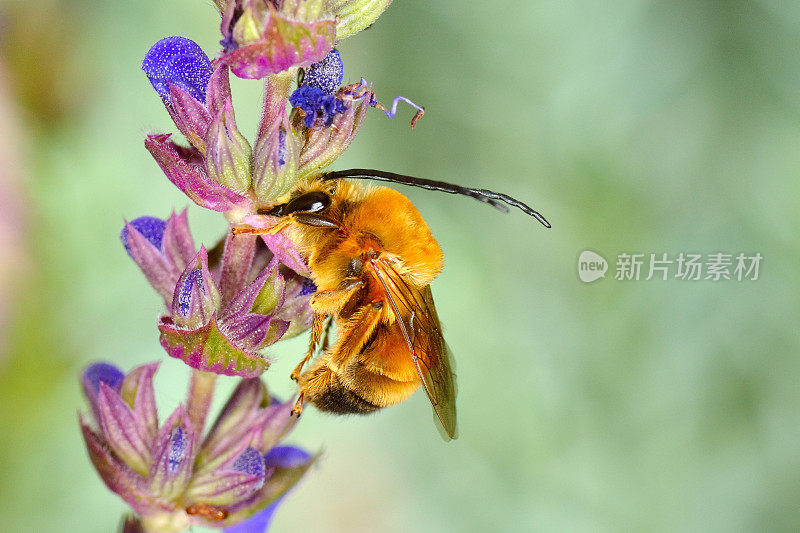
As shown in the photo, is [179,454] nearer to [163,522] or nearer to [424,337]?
[163,522]

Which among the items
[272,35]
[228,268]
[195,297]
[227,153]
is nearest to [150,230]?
[228,268]

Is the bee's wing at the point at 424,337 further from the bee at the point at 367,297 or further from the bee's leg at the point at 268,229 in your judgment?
the bee's leg at the point at 268,229

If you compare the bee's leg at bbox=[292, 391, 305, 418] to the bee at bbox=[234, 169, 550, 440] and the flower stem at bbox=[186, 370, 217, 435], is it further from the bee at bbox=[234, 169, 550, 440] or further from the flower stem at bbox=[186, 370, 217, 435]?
the flower stem at bbox=[186, 370, 217, 435]

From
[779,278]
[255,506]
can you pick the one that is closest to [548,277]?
[779,278]

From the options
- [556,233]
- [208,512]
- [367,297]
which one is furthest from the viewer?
[556,233]

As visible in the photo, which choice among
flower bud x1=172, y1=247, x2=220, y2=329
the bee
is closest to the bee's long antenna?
the bee

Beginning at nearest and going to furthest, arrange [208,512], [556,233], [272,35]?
[272,35] < [208,512] < [556,233]
